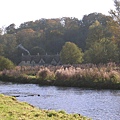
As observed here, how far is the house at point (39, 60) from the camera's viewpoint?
3836 inches

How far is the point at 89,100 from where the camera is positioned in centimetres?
2652


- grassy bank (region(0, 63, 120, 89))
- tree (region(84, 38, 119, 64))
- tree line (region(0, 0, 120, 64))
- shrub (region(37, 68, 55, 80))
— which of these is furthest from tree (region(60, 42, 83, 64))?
shrub (region(37, 68, 55, 80))

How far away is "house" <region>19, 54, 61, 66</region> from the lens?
97.4 metres

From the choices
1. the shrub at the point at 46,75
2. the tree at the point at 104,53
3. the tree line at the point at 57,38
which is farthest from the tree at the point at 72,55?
the shrub at the point at 46,75

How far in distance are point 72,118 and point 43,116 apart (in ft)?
4.24

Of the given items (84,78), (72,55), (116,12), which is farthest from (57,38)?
(84,78)

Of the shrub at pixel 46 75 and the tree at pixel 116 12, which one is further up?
the tree at pixel 116 12

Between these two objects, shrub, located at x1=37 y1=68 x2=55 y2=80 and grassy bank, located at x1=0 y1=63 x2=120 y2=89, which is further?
shrub, located at x1=37 y1=68 x2=55 y2=80

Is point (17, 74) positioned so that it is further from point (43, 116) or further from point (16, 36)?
point (16, 36)

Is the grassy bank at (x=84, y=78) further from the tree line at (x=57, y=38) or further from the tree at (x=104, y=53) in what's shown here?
the tree line at (x=57, y=38)

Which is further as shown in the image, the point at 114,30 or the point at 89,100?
the point at 114,30

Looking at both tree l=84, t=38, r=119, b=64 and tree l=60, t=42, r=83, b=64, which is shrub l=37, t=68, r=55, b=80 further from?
tree l=60, t=42, r=83, b=64

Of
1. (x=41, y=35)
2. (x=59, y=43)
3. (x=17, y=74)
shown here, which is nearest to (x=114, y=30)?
(x=17, y=74)

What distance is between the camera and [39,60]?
97.8 m
